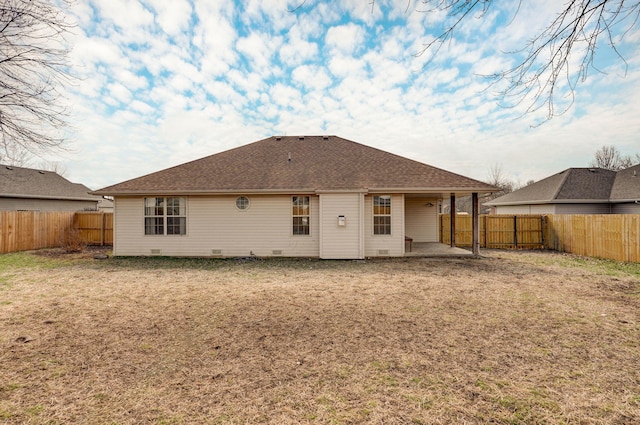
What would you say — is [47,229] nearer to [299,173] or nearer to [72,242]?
[72,242]

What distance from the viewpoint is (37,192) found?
20688 mm

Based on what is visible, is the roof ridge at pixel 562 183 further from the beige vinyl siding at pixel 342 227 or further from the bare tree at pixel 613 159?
the bare tree at pixel 613 159

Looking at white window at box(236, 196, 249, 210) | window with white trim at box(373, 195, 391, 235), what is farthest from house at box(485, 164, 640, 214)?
white window at box(236, 196, 249, 210)

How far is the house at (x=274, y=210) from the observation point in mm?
11945

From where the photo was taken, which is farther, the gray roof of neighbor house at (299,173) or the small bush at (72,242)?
the small bush at (72,242)

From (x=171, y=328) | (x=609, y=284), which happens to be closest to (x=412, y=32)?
(x=171, y=328)

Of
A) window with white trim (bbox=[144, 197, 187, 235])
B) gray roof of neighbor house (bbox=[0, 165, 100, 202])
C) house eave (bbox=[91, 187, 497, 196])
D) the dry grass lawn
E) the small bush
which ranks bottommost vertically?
the dry grass lawn

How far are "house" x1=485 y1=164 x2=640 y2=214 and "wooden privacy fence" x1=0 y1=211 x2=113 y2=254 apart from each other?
2746cm

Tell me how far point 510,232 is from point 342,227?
10.6 m

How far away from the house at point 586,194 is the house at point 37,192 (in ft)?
108

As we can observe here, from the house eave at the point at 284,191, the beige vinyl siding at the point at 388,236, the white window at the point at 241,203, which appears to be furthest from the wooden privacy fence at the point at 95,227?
the beige vinyl siding at the point at 388,236

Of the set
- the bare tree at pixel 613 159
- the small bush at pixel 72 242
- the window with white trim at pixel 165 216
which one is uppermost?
the bare tree at pixel 613 159

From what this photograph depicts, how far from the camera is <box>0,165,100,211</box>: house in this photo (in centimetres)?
1947

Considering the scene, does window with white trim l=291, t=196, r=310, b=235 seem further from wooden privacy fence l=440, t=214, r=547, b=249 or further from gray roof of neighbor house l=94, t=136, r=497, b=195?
wooden privacy fence l=440, t=214, r=547, b=249
